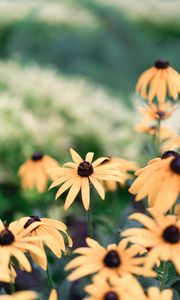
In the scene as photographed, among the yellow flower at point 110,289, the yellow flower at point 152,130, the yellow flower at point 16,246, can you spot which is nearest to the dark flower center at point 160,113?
the yellow flower at point 152,130

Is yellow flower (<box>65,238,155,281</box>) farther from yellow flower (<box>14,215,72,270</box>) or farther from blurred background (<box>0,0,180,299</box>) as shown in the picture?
blurred background (<box>0,0,180,299</box>)

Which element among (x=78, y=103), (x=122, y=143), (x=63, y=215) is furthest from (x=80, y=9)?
(x=63, y=215)

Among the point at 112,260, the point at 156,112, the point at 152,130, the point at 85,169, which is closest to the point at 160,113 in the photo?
the point at 156,112

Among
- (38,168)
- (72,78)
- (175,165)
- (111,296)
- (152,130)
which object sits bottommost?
(111,296)

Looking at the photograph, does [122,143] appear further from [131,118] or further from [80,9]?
[80,9]

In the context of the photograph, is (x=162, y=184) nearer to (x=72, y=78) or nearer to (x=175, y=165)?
(x=175, y=165)

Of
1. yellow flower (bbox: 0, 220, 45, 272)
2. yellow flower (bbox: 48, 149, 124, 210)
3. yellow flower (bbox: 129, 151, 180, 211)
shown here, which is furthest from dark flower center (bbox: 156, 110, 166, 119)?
yellow flower (bbox: 0, 220, 45, 272)
